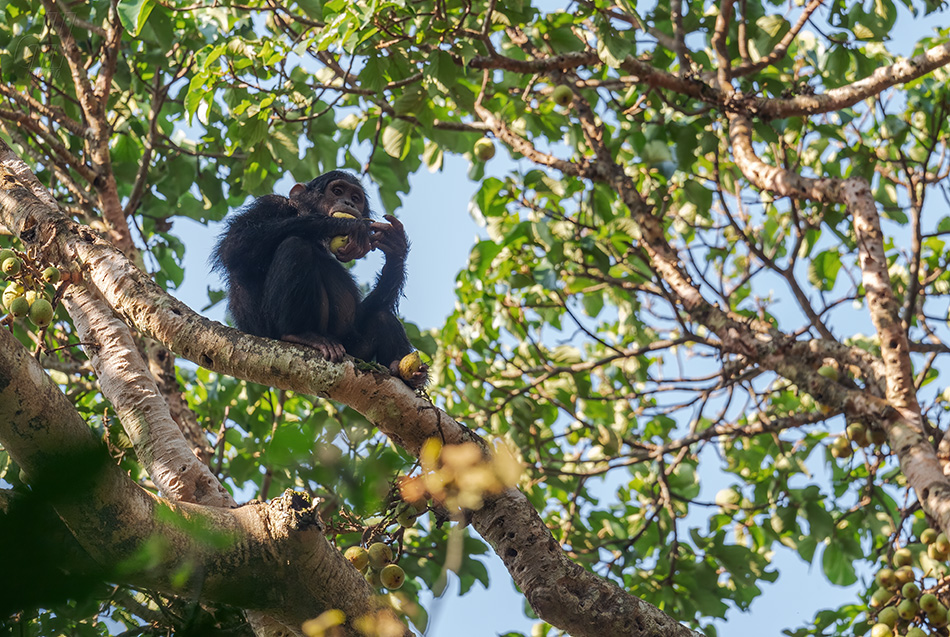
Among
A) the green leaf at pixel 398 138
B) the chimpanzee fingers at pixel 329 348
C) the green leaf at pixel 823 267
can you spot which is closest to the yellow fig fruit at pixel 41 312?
the chimpanzee fingers at pixel 329 348

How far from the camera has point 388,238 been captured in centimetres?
464

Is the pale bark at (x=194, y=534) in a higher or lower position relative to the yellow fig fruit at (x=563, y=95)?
lower

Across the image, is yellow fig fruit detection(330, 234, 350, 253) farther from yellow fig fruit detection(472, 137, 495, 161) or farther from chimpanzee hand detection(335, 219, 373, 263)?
yellow fig fruit detection(472, 137, 495, 161)

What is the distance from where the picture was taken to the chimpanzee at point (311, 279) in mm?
4230

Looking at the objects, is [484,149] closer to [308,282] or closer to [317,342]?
[308,282]

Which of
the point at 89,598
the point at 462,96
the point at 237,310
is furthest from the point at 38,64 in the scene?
the point at 89,598

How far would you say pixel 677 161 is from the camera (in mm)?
5801

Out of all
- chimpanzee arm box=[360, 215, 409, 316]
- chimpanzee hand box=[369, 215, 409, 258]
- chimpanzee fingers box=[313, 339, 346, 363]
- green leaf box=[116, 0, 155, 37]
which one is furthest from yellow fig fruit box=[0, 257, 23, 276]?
chimpanzee hand box=[369, 215, 409, 258]

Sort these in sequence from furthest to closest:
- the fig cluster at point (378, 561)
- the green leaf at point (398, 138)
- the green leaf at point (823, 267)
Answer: the green leaf at point (823, 267)
the green leaf at point (398, 138)
the fig cluster at point (378, 561)

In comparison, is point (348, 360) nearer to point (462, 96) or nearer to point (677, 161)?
point (462, 96)

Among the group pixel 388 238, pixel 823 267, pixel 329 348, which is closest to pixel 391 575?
pixel 329 348

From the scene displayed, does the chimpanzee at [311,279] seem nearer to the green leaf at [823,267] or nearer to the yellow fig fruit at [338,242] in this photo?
the yellow fig fruit at [338,242]

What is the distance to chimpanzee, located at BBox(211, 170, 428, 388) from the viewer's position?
13.9 feet

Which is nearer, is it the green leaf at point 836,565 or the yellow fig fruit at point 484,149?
Result: the green leaf at point 836,565
